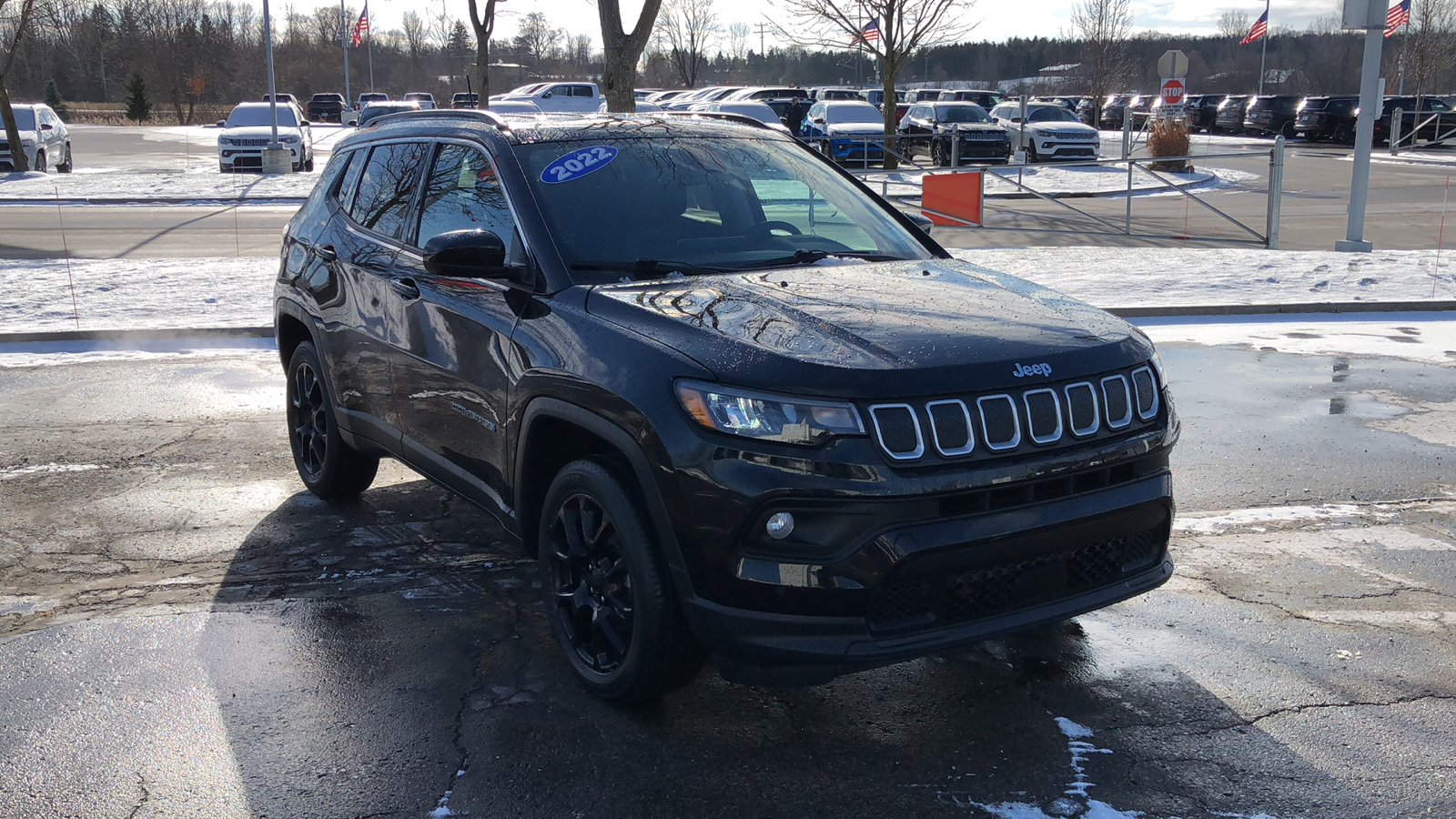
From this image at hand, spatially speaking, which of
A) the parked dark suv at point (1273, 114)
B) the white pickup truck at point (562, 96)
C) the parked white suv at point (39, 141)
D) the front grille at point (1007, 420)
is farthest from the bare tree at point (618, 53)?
the parked dark suv at point (1273, 114)

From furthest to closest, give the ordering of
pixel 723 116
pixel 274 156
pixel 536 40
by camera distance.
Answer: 1. pixel 536 40
2. pixel 274 156
3. pixel 723 116

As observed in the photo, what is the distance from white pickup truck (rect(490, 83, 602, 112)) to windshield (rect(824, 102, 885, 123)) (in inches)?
437

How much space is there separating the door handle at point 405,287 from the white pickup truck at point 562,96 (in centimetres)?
3503

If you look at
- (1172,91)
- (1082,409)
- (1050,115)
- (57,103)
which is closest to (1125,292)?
(1082,409)

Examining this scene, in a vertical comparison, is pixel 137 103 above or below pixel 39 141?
above

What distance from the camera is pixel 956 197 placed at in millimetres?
18281

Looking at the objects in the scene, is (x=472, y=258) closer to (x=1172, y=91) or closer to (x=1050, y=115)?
(x=1172, y=91)

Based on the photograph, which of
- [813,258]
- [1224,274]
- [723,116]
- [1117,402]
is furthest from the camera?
[1224,274]

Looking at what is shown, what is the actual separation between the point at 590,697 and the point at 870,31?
91.8 feet

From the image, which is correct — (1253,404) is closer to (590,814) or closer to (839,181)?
(839,181)

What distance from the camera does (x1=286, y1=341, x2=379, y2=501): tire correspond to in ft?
18.1

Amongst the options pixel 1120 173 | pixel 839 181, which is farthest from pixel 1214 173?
pixel 839 181

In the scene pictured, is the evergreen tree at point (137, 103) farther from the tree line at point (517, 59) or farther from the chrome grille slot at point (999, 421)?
the chrome grille slot at point (999, 421)

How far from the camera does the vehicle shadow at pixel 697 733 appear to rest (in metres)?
3.20
